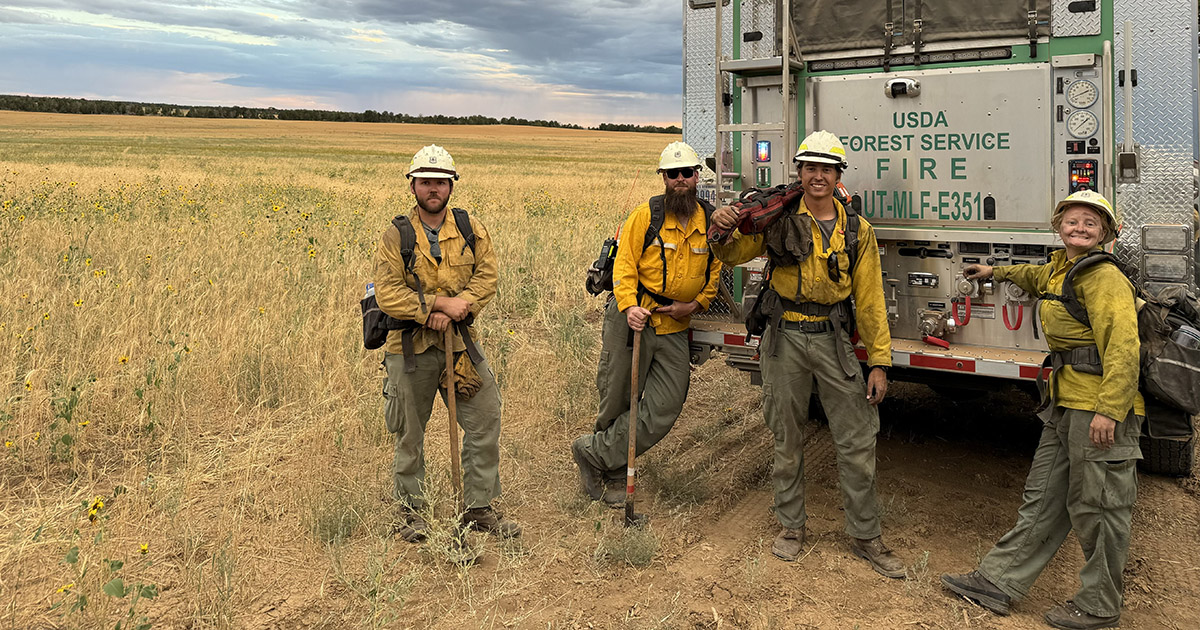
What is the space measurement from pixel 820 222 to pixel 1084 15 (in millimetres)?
1826

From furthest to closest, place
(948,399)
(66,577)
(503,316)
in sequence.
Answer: (503,316)
(948,399)
(66,577)

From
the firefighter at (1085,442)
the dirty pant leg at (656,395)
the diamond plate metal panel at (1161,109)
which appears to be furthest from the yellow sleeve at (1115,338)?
the dirty pant leg at (656,395)

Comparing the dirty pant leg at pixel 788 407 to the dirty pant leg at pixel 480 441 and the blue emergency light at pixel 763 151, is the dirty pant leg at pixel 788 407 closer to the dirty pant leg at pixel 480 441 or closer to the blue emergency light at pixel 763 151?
the dirty pant leg at pixel 480 441

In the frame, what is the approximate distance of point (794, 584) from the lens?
4332 mm

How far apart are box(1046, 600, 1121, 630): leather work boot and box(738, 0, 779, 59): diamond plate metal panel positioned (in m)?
3.49

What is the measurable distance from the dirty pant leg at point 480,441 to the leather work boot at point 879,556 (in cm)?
188

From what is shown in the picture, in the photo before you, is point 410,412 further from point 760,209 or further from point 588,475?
point 760,209

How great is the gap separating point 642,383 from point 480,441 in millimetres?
1043

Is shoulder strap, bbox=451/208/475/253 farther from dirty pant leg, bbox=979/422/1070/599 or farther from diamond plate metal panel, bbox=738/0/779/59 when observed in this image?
dirty pant leg, bbox=979/422/1070/599

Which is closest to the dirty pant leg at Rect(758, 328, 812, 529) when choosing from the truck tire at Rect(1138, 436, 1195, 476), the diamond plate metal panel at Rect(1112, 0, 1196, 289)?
the diamond plate metal panel at Rect(1112, 0, 1196, 289)

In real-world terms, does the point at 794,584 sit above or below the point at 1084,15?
below

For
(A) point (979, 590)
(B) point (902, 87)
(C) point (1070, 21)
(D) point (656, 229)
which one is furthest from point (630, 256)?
(C) point (1070, 21)

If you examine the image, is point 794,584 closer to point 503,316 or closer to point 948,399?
point 948,399

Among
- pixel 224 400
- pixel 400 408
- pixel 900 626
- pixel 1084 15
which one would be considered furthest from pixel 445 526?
pixel 1084 15
